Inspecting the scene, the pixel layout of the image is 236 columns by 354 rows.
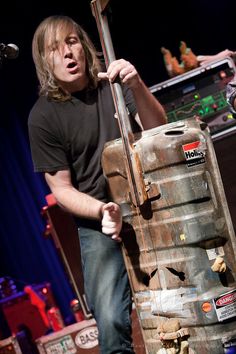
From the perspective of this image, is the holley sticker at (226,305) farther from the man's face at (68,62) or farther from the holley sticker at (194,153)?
the man's face at (68,62)

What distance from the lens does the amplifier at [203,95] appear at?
319 cm

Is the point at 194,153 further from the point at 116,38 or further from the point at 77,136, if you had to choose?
the point at 116,38

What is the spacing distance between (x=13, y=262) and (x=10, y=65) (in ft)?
7.34

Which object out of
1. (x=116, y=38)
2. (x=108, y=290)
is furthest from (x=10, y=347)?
(x=116, y=38)

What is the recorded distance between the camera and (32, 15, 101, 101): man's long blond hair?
218 centimetres

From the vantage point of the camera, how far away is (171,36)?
4.57m

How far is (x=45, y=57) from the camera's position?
2201mm

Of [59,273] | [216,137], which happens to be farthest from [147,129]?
[59,273]

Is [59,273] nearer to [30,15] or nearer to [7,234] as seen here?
[7,234]

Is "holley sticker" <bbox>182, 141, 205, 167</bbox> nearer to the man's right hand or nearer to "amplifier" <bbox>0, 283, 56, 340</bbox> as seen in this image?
the man's right hand

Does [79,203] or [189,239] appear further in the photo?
[79,203]

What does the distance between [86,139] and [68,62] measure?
33 centimetres

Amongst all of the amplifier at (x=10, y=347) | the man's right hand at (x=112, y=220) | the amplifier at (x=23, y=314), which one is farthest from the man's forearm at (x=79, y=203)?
the amplifier at (x=23, y=314)

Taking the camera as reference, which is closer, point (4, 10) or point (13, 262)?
point (4, 10)
